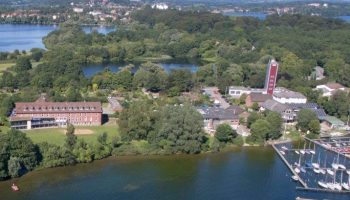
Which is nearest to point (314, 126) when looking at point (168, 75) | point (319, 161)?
point (319, 161)

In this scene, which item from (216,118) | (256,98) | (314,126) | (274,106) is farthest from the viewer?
(256,98)

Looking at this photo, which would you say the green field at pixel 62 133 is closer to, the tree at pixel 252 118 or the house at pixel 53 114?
the house at pixel 53 114

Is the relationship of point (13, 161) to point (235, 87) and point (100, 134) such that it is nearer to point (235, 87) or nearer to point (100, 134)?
point (100, 134)

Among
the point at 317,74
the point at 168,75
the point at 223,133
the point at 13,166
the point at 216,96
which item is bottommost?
the point at 216,96

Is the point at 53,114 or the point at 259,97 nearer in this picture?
the point at 53,114

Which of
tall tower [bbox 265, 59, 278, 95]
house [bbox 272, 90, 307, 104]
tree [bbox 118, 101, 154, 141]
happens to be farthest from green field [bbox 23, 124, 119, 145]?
tall tower [bbox 265, 59, 278, 95]

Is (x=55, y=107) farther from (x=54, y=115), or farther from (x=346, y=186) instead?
(x=346, y=186)

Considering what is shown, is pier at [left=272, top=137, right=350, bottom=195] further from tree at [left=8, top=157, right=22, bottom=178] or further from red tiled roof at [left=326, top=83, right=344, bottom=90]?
tree at [left=8, top=157, right=22, bottom=178]
